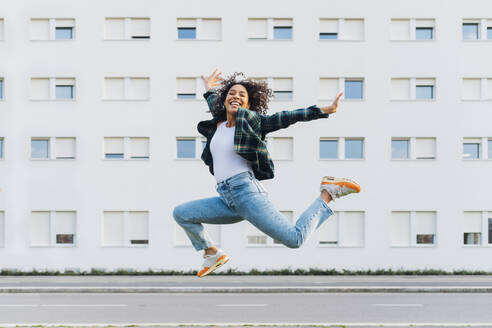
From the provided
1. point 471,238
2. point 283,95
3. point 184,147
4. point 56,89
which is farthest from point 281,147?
point 56,89

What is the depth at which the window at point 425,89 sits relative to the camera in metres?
29.5

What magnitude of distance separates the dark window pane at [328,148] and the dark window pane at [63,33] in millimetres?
11366

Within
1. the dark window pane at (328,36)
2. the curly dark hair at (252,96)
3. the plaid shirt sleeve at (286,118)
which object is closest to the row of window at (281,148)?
the dark window pane at (328,36)

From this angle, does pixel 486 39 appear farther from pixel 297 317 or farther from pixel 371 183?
pixel 297 317

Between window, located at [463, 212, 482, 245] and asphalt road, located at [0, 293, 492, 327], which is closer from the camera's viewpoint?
asphalt road, located at [0, 293, 492, 327]

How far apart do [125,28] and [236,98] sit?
25270 mm

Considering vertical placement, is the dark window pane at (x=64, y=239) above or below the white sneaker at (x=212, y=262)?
below

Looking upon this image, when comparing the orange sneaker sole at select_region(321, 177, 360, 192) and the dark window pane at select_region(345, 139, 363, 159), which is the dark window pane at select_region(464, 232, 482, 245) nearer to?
the dark window pane at select_region(345, 139, 363, 159)

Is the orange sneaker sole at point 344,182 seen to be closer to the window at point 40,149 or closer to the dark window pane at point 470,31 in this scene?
the window at point 40,149

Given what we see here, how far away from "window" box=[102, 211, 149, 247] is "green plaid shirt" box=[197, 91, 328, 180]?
2443 cm

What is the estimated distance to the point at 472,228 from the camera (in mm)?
29359

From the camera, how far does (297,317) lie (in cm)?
1466

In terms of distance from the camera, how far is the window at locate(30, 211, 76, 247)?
28.9 meters

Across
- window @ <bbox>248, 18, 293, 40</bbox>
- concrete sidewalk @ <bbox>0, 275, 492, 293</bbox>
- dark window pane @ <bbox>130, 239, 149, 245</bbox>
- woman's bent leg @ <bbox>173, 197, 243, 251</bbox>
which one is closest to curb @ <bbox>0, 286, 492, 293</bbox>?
concrete sidewalk @ <bbox>0, 275, 492, 293</bbox>
